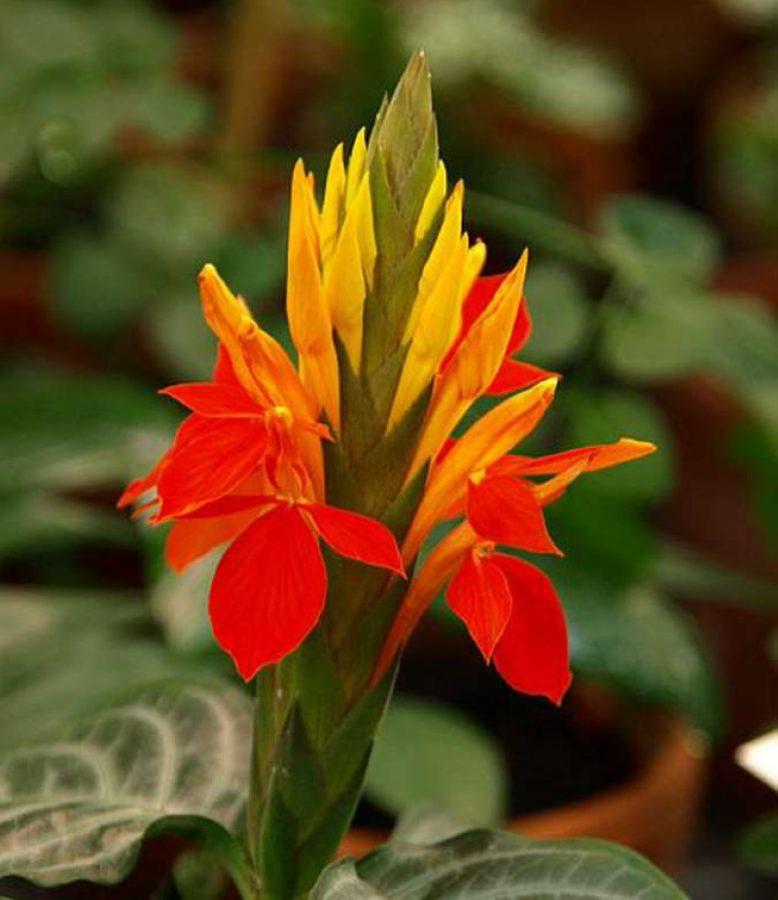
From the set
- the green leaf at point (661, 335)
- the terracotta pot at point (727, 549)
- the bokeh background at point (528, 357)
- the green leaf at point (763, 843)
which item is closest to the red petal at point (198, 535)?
the bokeh background at point (528, 357)

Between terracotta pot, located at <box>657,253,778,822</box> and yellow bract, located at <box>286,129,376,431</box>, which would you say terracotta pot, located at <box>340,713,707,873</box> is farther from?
yellow bract, located at <box>286,129,376,431</box>

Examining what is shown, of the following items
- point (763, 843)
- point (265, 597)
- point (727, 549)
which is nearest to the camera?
point (265, 597)

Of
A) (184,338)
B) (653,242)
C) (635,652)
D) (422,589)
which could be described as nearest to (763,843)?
(635,652)

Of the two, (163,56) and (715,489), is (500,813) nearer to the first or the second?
(715,489)

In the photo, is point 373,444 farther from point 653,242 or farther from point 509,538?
point 653,242

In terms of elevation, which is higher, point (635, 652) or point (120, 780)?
point (120, 780)

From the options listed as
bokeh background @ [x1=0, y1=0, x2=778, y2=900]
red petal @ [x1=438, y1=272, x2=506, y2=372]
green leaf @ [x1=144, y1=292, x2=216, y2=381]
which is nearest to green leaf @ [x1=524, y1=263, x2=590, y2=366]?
bokeh background @ [x1=0, y1=0, x2=778, y2=900]

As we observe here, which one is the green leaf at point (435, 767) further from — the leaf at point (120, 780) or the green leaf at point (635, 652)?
the leaf at point (120, 780)
